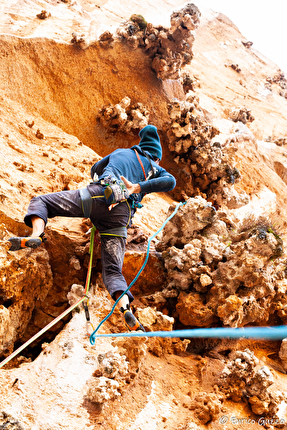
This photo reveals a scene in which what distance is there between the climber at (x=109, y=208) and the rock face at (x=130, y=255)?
32 cm

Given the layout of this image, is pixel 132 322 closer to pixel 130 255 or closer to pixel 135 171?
pixel 130 255

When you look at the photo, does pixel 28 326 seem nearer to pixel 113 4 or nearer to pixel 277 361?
pixel 277 361

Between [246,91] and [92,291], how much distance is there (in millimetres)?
11541

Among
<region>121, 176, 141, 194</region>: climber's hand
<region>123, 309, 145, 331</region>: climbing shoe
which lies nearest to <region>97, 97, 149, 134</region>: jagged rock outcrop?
<region>121, 176, 141, 194</region>: climber's hand

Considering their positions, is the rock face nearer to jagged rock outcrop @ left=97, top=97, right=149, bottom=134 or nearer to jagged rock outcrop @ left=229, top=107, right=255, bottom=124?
jagged rock outcrop @ left=97, top=97, right=149, bottom=134

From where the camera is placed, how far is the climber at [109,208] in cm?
260

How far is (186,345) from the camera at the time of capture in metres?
2.97

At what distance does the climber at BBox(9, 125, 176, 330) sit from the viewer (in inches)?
102

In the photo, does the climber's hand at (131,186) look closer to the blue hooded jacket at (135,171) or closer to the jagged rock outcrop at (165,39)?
the blue hooded jacket at (135,171)

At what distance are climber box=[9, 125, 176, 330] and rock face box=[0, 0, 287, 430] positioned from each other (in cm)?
32

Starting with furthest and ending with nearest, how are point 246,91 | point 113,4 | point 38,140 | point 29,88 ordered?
point 246,91
point 113,4
point 29,88
point 38,140

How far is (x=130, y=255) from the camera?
3.38m

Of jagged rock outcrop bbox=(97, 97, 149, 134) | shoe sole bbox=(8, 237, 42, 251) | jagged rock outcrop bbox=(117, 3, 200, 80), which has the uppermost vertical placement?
jagged rock outcrop bbox=(117, 3, 200, 80)

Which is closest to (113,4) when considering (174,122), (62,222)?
(174,122)
